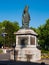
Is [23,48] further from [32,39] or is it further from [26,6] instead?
[26,6]

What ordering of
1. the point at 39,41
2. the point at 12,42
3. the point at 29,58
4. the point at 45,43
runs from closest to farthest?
the point at 29,58 < the point at 45,43 < the point at 39,41 < the point at 12,42

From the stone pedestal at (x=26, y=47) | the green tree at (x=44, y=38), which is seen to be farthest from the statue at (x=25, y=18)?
the green tree at (x=44, y=38)

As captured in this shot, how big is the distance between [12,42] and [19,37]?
71974 millimetres

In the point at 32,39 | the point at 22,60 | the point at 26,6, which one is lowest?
the point at 22,60

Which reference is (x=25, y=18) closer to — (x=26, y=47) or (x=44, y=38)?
(x=26, y=47)

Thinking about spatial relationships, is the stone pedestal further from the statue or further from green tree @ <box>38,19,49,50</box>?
green tree @ <box>38,19,49,50</box>

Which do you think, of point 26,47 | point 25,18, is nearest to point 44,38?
point 25,18

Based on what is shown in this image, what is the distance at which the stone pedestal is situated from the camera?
25277mm

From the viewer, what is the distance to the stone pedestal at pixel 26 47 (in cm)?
2528

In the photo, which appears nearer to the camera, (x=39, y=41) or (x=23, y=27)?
(x=23, y=27)

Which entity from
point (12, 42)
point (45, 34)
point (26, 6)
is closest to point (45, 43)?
point (45, 34)

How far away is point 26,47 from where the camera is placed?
25.7 meters

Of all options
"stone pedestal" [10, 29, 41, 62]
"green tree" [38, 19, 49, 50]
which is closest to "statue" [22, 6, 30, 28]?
"stone pedestal" [10, 29, 41, 62]

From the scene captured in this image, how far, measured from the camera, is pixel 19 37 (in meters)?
26.0
